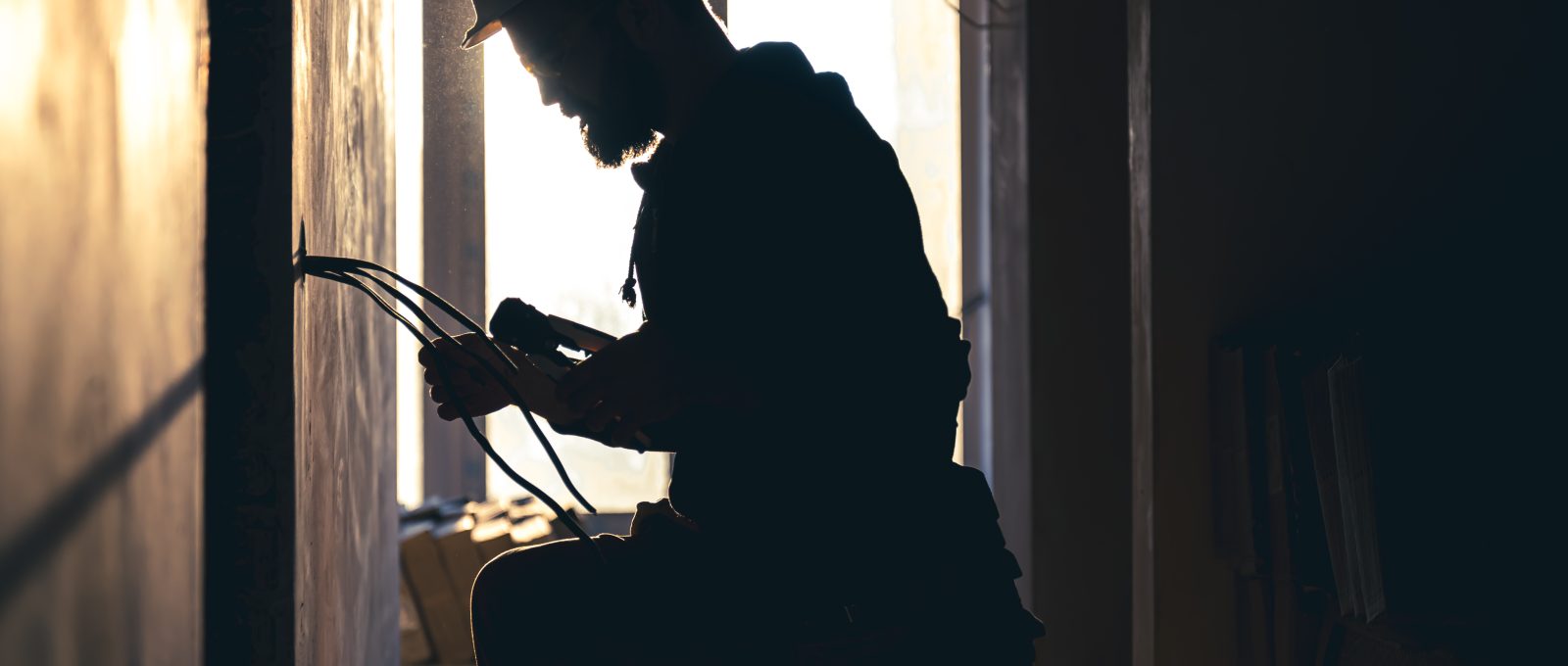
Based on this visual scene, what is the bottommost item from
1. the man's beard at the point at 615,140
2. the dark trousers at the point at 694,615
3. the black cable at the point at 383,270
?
the dark trousers at the point at 694,615

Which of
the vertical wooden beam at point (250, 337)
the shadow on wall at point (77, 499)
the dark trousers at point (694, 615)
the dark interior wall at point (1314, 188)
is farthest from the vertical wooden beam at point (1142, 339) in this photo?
the shadow on wall at point (77, 499)

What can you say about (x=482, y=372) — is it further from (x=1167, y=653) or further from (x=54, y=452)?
(x=1167, y=653)

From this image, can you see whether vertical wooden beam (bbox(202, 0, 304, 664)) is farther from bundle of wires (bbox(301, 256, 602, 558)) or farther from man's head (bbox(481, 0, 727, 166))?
man's head (bbox(481, 0, 727, 166))

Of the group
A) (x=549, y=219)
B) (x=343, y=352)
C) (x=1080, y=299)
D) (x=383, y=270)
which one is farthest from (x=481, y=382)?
(x=549, y=219)

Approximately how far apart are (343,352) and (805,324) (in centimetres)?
67

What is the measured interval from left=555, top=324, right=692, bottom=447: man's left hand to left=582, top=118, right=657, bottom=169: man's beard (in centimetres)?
31

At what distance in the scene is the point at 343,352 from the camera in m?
1.50

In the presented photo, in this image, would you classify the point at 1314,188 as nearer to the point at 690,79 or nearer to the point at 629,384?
the point at 690,79

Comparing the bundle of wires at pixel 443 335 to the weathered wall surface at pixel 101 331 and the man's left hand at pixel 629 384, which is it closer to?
the man's left hand at pixel 629 384

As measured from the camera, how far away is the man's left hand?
3.74 ft

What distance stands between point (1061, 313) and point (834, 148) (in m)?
1.54

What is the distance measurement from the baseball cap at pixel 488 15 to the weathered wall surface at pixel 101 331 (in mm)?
415

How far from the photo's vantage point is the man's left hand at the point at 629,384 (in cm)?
114

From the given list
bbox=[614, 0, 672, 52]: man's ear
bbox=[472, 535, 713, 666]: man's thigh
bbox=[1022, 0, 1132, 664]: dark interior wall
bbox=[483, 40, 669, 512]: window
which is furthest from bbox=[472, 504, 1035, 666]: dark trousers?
bbox=[483, 40, 669, 512]: window
